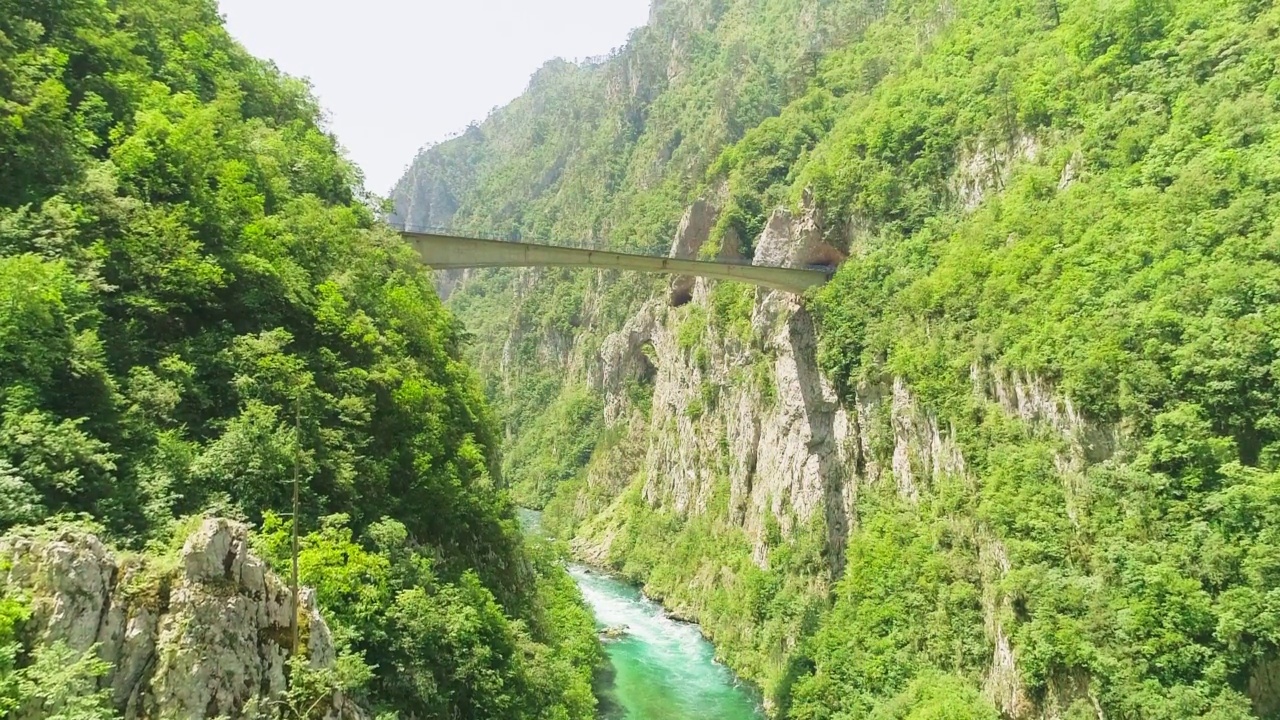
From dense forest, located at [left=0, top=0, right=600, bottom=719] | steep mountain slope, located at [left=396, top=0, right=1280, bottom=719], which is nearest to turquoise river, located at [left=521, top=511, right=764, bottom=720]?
steep mountain slope, located at [left=396, top=0, right=1280, bottom=719]

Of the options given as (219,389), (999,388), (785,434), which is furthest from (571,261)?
(219,389)

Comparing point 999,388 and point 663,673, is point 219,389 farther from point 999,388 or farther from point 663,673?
point 663,673

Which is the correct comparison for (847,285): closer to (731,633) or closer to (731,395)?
(731,395)

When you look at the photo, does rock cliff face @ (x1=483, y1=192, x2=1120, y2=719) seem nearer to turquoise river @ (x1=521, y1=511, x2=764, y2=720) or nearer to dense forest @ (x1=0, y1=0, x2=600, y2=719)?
turquoise river @ (x1=521, y1=511, x2=764, y2=720)

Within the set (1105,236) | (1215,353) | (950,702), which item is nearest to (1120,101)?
(1105,236)

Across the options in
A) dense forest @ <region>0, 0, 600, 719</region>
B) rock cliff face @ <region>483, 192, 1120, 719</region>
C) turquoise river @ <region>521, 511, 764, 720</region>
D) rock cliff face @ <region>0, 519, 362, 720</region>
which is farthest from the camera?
turquoise river @ <region>521, 511, 764, 720</region>
